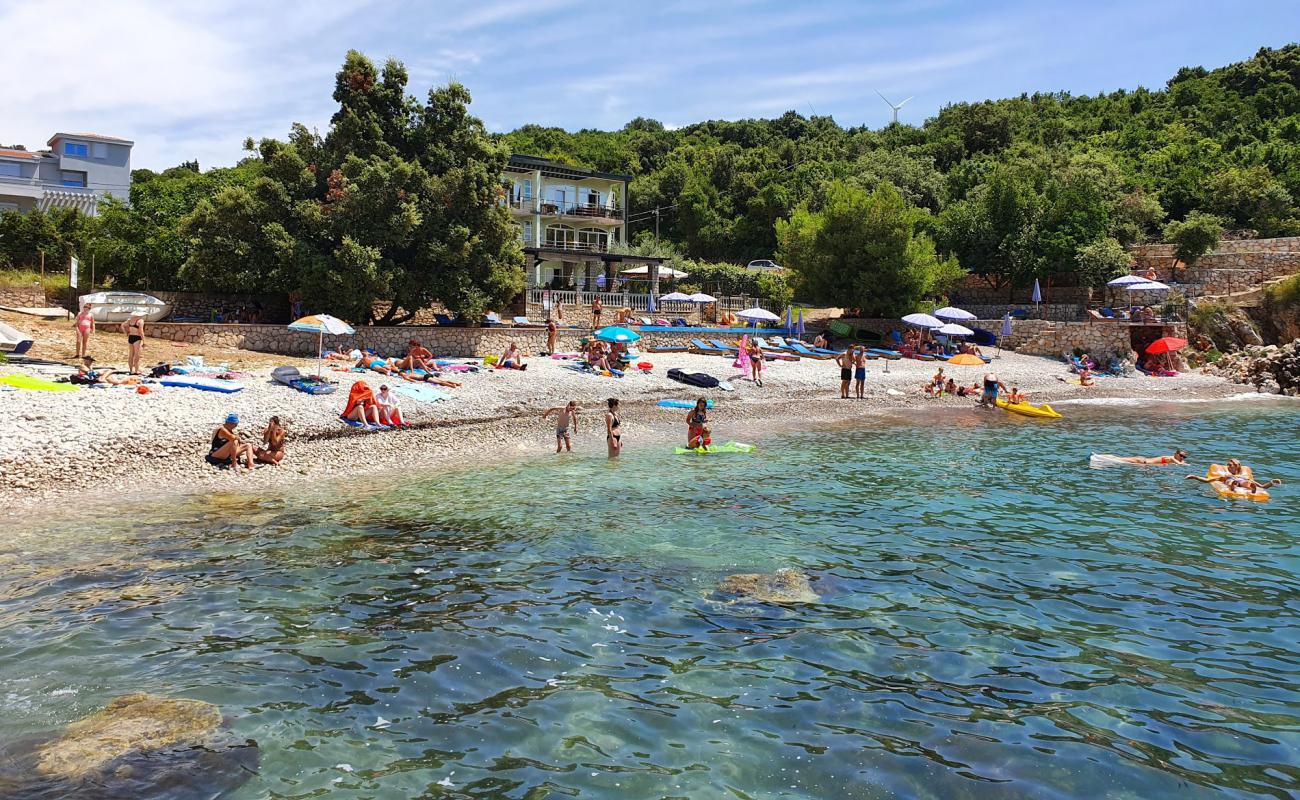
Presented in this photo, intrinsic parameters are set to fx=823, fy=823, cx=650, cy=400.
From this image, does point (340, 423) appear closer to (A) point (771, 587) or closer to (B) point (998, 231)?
(A) point (771, 587)

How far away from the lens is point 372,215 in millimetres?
30297

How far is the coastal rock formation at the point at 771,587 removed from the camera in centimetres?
959

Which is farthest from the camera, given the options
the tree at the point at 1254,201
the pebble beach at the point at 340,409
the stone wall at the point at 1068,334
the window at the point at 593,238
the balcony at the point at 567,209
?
the window at the point at 593,238

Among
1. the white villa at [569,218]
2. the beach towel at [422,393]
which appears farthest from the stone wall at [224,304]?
the white villa at [569,218]

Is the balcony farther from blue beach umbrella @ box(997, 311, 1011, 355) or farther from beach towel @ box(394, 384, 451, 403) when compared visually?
beach towel @ box(394, 384, 451, 403)

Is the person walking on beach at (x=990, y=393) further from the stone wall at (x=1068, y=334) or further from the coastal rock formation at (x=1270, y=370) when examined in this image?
the coastal rock formation at (x=1270, y=370)

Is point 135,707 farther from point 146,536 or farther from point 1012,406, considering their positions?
point 1012,406

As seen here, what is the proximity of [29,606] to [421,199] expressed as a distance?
2414cm

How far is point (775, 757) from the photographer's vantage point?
6117 millimetres

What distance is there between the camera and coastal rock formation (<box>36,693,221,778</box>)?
578 cm

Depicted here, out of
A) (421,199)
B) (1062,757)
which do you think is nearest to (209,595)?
(1062,757)

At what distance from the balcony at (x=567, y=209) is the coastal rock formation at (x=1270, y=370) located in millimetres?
37991

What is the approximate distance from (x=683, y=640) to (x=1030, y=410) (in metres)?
23.8

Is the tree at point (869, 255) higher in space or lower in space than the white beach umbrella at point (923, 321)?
higher
